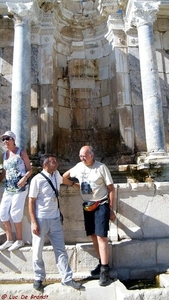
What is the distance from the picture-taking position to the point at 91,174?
175 inches

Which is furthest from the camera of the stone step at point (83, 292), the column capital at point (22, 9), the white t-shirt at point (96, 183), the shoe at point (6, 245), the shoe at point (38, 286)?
the column capital at point (22, 9)

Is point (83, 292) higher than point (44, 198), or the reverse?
point (44, 198)

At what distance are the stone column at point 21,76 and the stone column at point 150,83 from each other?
137 inches

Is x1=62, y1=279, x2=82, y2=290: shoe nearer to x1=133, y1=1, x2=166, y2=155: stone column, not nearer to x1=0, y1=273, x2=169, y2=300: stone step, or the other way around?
x1=0, y1=273, x2=169, y2=300: stone step

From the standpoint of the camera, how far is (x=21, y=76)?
849cm

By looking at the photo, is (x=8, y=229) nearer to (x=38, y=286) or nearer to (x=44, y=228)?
(x=44, y=228)

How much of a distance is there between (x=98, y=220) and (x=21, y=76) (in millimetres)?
5757

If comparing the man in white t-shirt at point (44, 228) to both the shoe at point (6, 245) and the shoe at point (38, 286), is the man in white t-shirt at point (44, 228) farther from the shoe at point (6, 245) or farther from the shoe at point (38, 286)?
the shoe at point (6, 245)

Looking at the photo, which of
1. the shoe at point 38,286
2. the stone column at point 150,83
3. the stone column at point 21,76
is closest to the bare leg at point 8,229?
the shoe at point 38,286

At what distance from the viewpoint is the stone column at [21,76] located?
8.13m

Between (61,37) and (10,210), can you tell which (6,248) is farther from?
(61,37)

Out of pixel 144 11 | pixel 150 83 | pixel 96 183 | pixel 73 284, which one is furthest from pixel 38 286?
pixel 144 11

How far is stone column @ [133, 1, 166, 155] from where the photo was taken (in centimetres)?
815

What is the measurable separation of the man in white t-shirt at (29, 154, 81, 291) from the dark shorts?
0.48 m
